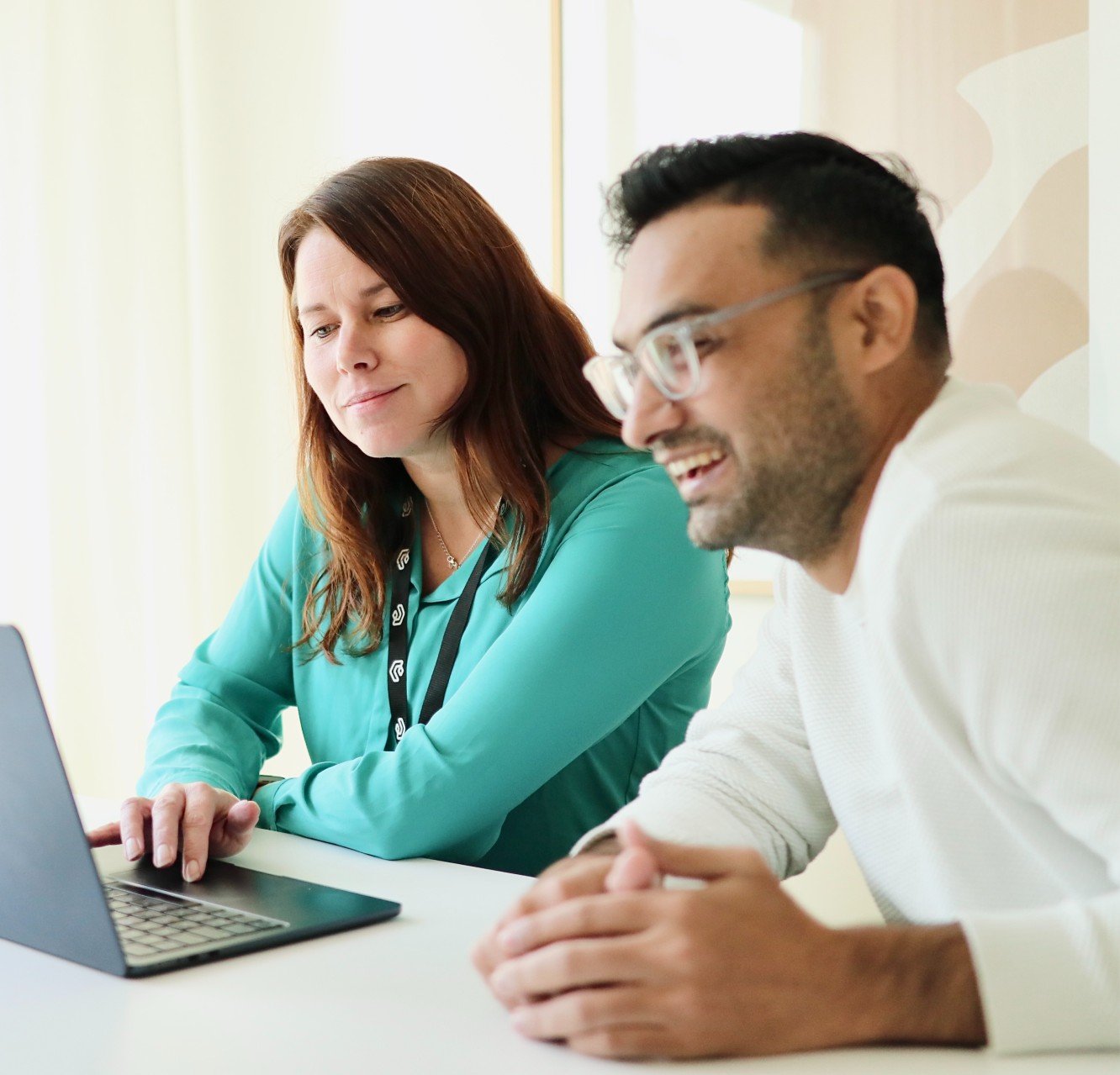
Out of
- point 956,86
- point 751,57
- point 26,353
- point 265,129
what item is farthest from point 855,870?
point 265,129

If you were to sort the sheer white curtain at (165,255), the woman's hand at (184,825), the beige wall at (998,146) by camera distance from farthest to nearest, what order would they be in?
the sheer white curtain at (165,255)
the beige wall at (998,146)
the woman's hand at (184,825)

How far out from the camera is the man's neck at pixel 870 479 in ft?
3.55

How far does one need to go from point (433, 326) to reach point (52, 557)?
161 cm

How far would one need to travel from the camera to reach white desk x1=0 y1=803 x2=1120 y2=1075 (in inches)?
32.4

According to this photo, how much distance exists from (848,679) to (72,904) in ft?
2.15

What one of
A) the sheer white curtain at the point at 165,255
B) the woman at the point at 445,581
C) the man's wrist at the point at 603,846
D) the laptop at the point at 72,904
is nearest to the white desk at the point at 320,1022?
the laptop at the point at 72,904

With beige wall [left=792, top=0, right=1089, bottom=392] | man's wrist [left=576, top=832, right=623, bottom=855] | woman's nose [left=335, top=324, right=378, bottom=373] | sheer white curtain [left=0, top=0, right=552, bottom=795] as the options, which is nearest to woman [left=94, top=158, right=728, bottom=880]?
woman's nose [left=335, top=324, right=378, bottom=373]

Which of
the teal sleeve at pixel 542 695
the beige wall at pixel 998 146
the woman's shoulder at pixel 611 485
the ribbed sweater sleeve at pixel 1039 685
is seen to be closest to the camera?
the ribbed sweater sleeve at pixel 1039 685

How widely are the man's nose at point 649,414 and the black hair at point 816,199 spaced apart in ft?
0.48

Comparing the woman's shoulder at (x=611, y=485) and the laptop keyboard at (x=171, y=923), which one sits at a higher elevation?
the woman's shoulder at (x=611, y=485)

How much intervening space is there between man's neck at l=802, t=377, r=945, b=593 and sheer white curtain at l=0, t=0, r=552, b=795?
6.61ft

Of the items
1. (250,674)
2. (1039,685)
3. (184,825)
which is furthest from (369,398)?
(1039,685)

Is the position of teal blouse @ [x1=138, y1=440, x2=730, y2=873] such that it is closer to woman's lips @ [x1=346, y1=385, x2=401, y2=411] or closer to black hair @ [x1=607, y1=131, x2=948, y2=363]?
woman's lips @ [x1=346, y1=385, x2=401, y2=411]

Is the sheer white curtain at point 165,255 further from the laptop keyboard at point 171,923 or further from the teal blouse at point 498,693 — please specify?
the laptop keyboard at point 171,923
